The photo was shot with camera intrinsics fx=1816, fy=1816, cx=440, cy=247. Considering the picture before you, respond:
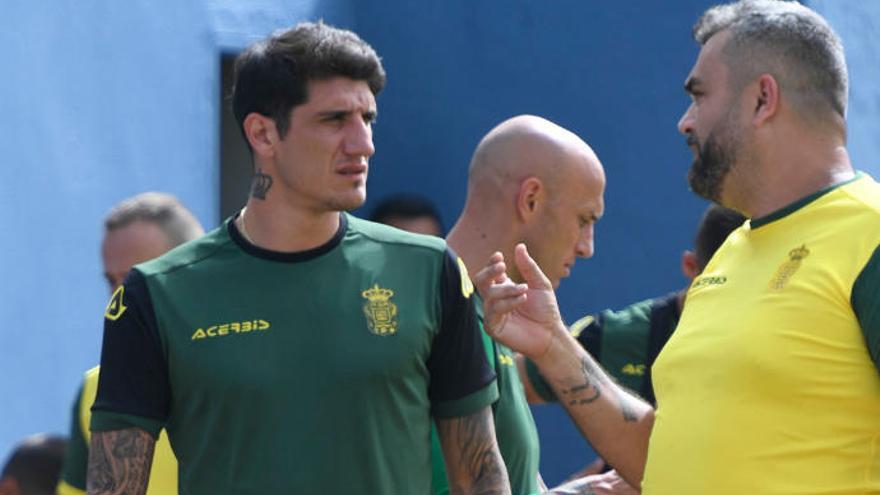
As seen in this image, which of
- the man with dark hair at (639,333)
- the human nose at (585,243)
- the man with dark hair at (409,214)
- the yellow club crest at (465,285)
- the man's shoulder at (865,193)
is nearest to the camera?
the man's shoulder at (865,193)

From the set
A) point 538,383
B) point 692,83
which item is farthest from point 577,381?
point 538,383

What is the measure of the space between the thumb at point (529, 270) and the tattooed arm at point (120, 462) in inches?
42.6

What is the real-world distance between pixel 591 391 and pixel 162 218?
164cm

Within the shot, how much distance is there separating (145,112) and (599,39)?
2450mm

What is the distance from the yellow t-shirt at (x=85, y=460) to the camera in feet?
16.6

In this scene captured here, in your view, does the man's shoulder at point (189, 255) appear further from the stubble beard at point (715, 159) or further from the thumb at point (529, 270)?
the stubble beard at point (715, 159)

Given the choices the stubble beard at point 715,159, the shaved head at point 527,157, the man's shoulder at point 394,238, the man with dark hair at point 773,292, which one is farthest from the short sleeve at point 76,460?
the stubble beard at point 715,159

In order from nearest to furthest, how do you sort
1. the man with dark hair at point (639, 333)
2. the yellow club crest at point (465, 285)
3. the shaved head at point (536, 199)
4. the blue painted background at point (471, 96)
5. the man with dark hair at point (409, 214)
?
the yellow club crest at point (465, 285) < the shaved head at point (536, 199) < the man with dark hair at point (639, 333) < the blue painted background at point (471, 96) < the man with dark hair at point (409, 214)

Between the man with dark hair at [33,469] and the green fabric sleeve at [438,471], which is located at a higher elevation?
the green fabric sleeve at [438,471]

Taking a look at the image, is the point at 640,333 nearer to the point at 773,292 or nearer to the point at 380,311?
the point at 380,311

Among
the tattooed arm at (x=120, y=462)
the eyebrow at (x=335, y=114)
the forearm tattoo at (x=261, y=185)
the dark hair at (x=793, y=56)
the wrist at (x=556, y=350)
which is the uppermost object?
the dark hair at (x=793, y=56)

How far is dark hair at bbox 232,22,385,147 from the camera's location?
447 cm

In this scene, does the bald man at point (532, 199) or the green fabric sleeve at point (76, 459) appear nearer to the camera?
the green fabric sleeve at point (76, 459)

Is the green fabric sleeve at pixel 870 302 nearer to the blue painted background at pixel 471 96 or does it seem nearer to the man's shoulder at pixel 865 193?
the man's shoulder at pixel 865 193
